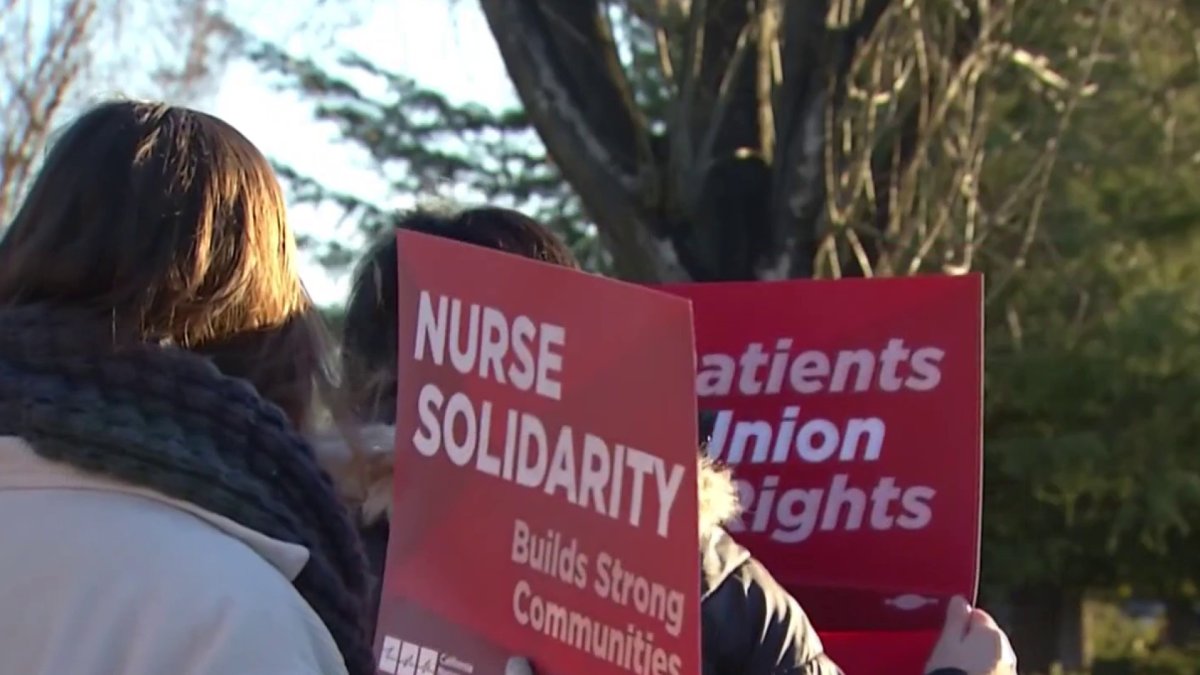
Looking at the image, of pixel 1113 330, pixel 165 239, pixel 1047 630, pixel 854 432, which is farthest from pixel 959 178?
pixel 1047 630

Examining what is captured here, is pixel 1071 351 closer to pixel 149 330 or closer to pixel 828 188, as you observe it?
pixel 828 188

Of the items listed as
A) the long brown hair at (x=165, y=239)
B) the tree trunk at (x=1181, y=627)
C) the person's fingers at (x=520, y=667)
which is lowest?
the tree trunk at (x=1181, y=627)

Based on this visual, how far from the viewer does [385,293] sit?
8.01ft

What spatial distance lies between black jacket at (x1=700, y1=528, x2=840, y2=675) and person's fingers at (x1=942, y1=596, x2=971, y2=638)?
0.40 metres

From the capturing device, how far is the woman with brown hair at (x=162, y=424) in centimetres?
149

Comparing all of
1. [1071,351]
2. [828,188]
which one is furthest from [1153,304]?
[828,188]

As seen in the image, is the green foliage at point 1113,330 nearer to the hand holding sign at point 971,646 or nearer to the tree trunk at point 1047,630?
the tree trunk at point 1047,630

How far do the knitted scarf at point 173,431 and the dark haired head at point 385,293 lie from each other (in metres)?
0.74

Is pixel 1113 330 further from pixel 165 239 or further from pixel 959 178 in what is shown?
pixel 165 239

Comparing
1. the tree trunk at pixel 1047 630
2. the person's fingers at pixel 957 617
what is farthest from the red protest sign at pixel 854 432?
the tree trunk at pixel 1047 630

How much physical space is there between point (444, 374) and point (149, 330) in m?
0.34

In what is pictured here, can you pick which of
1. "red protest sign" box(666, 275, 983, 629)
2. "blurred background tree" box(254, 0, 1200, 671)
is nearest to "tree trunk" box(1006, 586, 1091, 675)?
"blurred background tree" box(254, 0, 1200, 671)

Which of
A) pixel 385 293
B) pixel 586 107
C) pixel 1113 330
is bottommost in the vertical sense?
pixel 1113 330

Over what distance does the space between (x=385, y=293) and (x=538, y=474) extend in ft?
2.56
